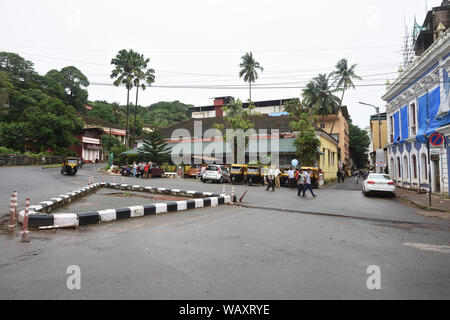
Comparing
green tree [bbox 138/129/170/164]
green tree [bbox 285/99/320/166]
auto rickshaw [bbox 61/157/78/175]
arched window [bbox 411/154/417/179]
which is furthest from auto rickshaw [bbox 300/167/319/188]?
auto rickshaw [bbox 61/157/78/175]

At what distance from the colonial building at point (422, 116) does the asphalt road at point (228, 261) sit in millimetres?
8700

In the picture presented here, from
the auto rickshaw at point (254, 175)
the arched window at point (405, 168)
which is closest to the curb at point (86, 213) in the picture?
the auto rickshaw at point (254, 175)

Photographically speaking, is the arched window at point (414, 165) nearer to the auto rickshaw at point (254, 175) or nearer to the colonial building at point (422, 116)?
the colonial building at point (422, 116)

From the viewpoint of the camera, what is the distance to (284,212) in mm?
10266

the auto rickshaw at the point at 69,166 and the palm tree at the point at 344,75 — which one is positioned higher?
the palm tree at the point at 344,75

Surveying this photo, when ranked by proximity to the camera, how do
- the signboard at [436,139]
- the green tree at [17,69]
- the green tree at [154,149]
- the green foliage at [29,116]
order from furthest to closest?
1. the green tree at [17,69]
2. the green foliage at [29,116]
3. the green tree at [154,149]
4. the signboard at [436,139]

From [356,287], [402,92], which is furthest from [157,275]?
[402,92]

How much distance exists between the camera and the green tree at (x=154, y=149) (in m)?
34.7

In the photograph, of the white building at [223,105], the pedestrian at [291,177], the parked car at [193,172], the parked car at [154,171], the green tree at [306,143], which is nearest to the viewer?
the pedestrian at [291,177]

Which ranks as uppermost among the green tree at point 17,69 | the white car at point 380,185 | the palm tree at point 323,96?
the green tree at point 17,69

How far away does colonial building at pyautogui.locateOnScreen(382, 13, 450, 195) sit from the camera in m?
16.6

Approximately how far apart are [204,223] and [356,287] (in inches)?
193

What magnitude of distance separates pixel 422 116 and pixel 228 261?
807 inches

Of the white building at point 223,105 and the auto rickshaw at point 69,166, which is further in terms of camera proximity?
the white building at point 223,105
